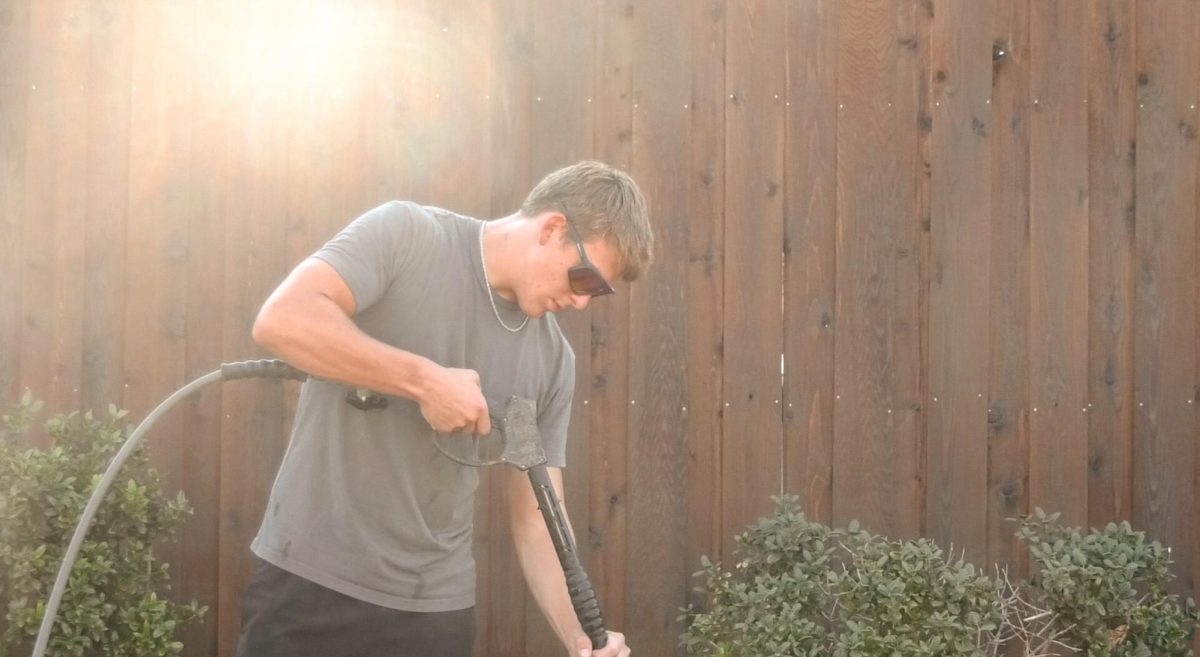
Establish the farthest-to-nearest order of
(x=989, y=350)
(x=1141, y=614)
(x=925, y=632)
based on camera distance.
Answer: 1. (x=989, y=350)
2. (x=1141, y=614)
3. (x=925, y=632)

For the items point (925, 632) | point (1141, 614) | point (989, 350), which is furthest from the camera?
point (989, 350)

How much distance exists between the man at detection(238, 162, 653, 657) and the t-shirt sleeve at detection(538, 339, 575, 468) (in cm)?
17

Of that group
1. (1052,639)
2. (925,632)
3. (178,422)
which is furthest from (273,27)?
(1052,639)

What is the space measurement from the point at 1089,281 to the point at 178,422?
3056 millimetres

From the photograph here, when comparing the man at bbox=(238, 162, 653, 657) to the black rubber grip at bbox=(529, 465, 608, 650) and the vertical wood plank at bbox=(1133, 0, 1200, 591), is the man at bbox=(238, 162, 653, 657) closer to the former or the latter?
the black rubber grip at bbox=(529, 465, 608, 650)

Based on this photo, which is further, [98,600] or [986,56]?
[986,56]

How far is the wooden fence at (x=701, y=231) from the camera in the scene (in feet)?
12.9

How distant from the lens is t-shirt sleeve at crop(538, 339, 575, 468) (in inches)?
102

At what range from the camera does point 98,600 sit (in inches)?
136

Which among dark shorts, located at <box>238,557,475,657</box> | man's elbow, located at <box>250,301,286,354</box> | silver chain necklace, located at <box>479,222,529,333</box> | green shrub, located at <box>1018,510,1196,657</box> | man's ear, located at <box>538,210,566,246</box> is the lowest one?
green shrub, located at <box>1018,510,1196,657</box>

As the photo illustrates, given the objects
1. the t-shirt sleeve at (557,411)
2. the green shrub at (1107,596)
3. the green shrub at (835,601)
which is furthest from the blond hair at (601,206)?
the green shrub at (1107,596)

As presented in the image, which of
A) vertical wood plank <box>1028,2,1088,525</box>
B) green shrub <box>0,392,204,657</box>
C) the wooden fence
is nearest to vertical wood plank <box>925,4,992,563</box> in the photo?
the wooden fence

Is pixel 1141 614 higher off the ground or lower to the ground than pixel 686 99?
lower

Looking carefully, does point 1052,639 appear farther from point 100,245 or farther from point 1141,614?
point 100,245
